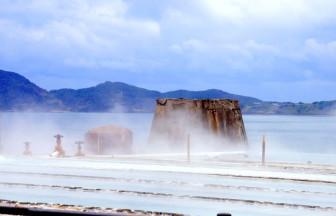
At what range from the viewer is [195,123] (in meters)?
42.6

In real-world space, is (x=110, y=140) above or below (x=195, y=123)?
below

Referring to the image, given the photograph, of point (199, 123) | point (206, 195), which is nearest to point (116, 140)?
point (199, 123)

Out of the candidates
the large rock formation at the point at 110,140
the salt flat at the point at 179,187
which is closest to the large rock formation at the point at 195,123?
the large rock formation at the point at 110,140

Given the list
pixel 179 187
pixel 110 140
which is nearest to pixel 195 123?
pixel 110 140

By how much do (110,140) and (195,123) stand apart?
19.2ft

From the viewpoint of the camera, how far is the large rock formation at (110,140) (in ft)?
135

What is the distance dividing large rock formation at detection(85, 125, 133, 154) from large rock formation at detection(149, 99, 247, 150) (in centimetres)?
272

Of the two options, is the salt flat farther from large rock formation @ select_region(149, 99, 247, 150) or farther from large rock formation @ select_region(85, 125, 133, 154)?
large rock formation @ select_region(149, 99, 247, 150)

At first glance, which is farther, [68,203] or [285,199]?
[285,199]

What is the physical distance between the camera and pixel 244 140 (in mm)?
46375

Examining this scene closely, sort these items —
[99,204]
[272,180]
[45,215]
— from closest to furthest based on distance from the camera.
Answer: [45,215], [99,204], [272,180]

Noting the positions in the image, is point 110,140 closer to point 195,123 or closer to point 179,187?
point 195,123

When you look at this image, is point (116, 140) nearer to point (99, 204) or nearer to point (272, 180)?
point (272, 180)

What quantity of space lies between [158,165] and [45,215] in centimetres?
1514
